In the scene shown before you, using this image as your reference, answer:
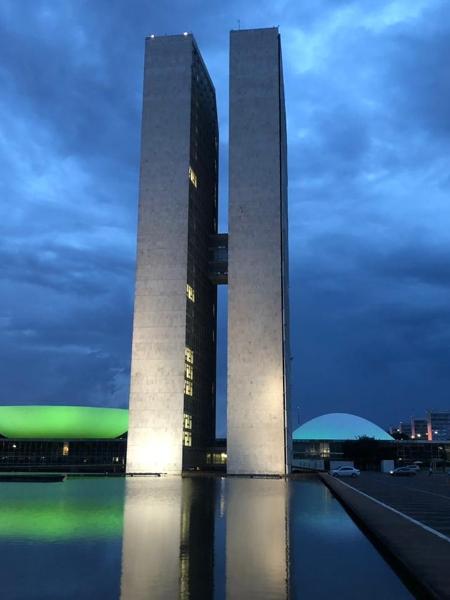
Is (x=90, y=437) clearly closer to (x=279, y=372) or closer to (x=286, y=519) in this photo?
(x=279, y=372)

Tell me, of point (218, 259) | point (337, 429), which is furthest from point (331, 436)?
point (218, 259)

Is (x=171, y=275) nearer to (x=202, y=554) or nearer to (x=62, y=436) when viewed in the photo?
(x=62, y=436)

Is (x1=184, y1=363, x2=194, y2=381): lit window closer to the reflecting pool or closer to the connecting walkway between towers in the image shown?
the connecting walkway between towers

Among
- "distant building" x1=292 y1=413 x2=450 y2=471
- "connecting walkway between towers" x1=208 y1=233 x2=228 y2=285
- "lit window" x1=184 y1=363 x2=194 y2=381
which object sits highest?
"connecting walkway between towers" x1=208 y1=233 x2=228 y2=285

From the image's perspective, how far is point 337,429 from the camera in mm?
106125

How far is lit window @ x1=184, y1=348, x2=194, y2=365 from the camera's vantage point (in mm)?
63875

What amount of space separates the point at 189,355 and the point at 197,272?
31.0 feet

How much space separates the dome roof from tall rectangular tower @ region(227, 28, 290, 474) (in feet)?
135

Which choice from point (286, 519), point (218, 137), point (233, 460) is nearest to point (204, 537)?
point (286, 519)

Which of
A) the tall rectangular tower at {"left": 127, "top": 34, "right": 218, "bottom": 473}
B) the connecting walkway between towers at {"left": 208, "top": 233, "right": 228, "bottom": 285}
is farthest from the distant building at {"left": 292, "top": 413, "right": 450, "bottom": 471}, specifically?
the connecting walkway between towers at {"left": 208, "top": 233, "right": 228, "bottom": 285}

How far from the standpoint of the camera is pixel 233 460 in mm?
60719

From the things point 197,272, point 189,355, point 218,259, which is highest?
point 218,259

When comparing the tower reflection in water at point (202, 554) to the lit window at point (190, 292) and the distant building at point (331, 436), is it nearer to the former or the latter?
the lit window at point (190, 292)

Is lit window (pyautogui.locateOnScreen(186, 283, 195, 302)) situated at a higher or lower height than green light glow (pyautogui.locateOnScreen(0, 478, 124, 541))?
higher
